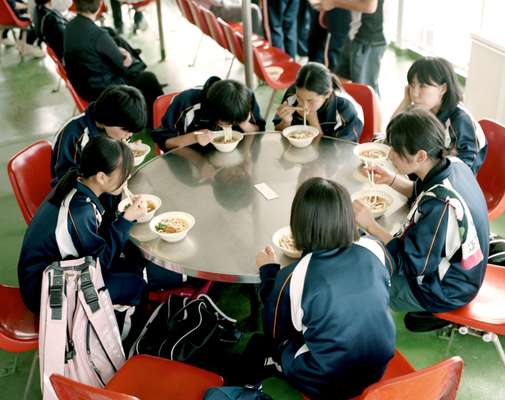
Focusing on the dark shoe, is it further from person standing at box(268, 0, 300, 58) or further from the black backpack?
person standing at box(268, 0, 300, 58)

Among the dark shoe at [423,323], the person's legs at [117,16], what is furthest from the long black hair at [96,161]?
the person's legs at [117,16]

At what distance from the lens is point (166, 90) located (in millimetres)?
6059

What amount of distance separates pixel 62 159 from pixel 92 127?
0.22m

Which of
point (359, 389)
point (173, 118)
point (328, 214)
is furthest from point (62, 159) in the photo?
point (359, 389)

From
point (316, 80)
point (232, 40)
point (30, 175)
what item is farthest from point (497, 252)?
point (232, 40)

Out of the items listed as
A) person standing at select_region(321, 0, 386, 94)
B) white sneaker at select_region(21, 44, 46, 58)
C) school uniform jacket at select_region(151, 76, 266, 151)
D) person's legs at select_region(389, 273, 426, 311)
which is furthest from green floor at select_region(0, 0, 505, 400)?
school uniform jacket at select_region(151, 76, 266, 151)

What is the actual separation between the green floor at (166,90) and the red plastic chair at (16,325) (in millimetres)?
461

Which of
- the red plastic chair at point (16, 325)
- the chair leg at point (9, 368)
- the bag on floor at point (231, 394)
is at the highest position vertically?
the bag on floor at point (231, 394)

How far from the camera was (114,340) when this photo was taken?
2.32 meters

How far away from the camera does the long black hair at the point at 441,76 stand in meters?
2.87

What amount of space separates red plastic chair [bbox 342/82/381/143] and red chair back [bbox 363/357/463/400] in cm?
200

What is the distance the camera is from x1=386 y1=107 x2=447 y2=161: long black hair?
7.49 ft

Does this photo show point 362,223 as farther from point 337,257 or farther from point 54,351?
point 54,351

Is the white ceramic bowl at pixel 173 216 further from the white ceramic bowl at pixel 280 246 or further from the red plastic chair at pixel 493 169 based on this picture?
the red plastic chair at pixel 493 169
